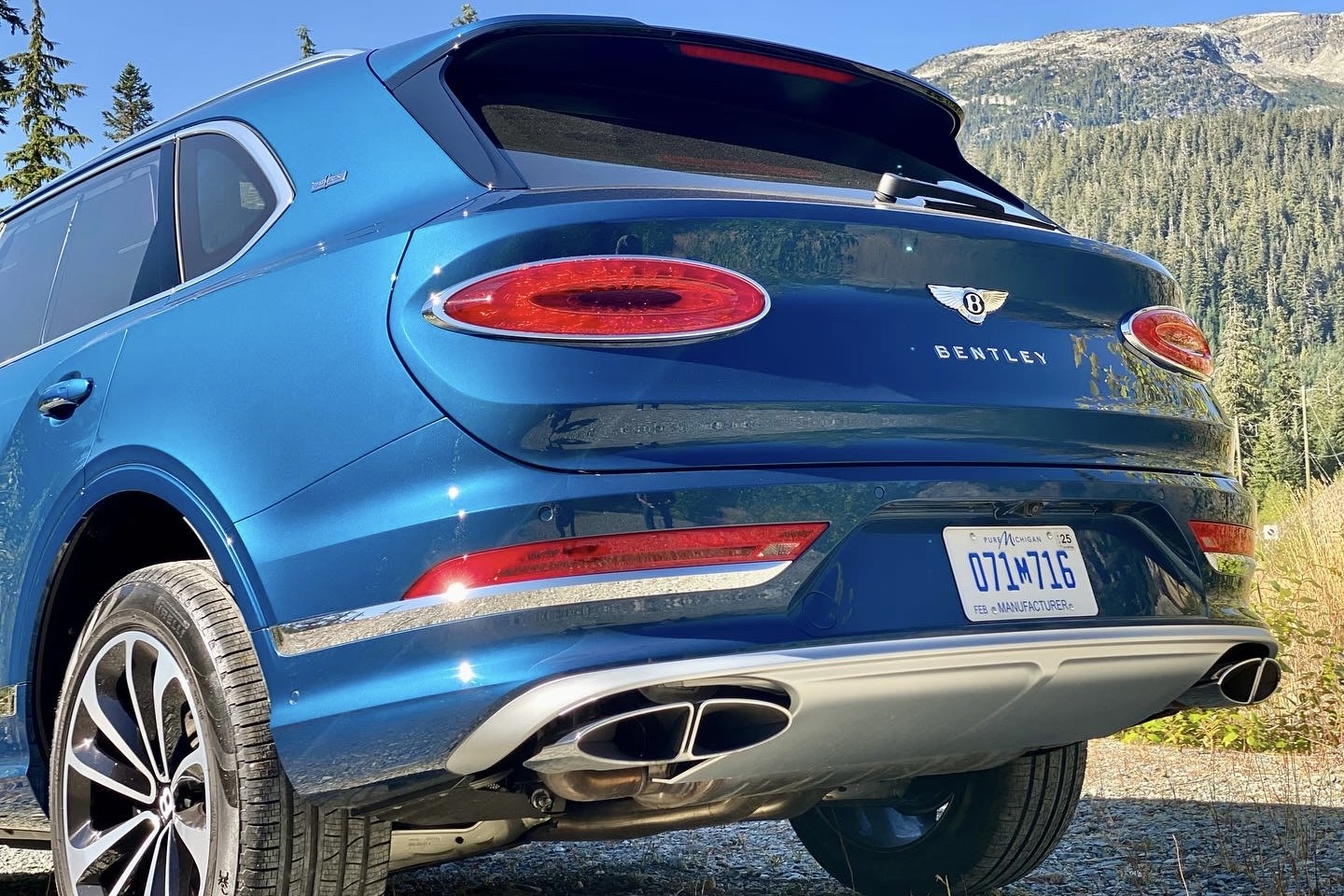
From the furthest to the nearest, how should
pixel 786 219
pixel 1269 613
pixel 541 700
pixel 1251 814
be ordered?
pixel 1269 613 < pixel 1251 814 < pixel 786 219 < pixel 541 700

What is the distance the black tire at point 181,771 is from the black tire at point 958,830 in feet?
5.36

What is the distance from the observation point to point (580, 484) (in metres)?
2.05

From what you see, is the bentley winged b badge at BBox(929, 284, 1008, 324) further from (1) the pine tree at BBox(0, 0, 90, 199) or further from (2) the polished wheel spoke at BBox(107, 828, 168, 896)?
(1) the pine tree at BBox(0, 0, 90, 199)

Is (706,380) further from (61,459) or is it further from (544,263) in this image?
(61,459)

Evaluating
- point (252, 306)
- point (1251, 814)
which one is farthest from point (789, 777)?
point (1251, 814)

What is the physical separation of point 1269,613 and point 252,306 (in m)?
6.10

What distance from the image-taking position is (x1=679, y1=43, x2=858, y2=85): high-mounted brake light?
2732 mm

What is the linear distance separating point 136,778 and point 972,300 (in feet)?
6.31

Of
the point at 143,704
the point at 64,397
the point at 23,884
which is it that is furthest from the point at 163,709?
the point at 23,884

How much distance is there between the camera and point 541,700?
1.98m

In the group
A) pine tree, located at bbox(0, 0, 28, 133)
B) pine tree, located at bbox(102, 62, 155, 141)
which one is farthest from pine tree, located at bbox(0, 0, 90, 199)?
pine tree, located at bbox(102, 62, 155, 141)

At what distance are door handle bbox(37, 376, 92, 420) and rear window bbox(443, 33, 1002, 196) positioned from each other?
3.75 feet

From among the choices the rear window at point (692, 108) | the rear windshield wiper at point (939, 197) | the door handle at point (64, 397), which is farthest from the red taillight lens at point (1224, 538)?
the door handle at point (64, 397)

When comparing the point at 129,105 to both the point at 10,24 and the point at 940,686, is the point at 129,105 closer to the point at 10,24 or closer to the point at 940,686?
the point at 10,24
